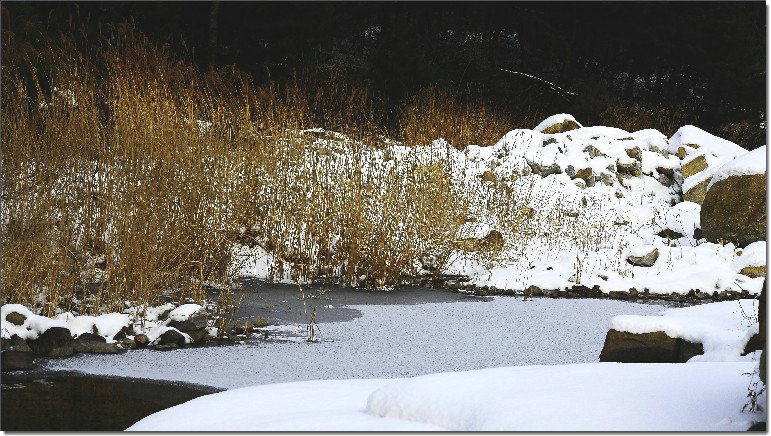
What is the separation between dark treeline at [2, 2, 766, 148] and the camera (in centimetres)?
1239

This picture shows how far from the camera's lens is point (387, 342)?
18.6 ft

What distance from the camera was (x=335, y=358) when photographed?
16.9 feet

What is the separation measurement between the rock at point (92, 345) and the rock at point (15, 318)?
1.15 feet

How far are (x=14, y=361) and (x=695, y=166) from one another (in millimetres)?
9856

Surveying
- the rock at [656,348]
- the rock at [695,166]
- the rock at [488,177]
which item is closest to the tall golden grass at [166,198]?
the rock at [488,177]

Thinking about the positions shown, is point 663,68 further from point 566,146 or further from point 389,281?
point 389,281

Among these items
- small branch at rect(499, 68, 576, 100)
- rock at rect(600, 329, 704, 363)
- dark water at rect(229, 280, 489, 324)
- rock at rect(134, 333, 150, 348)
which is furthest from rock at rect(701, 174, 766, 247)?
small branch at rect(499, 68, 576, 100)

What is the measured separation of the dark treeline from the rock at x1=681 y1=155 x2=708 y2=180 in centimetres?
149

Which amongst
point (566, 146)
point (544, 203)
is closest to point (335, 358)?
point (544, 203)

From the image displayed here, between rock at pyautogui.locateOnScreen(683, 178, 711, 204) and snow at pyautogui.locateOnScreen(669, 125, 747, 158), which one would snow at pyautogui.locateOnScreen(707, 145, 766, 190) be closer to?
rock at pyautogui.locateOnScreen(683, 178, 711, 204)

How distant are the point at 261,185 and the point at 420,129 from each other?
3192mm

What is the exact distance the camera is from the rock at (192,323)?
566cm

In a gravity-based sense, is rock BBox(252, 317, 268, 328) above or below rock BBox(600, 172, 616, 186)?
below

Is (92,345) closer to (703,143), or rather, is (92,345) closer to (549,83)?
(703,143)
